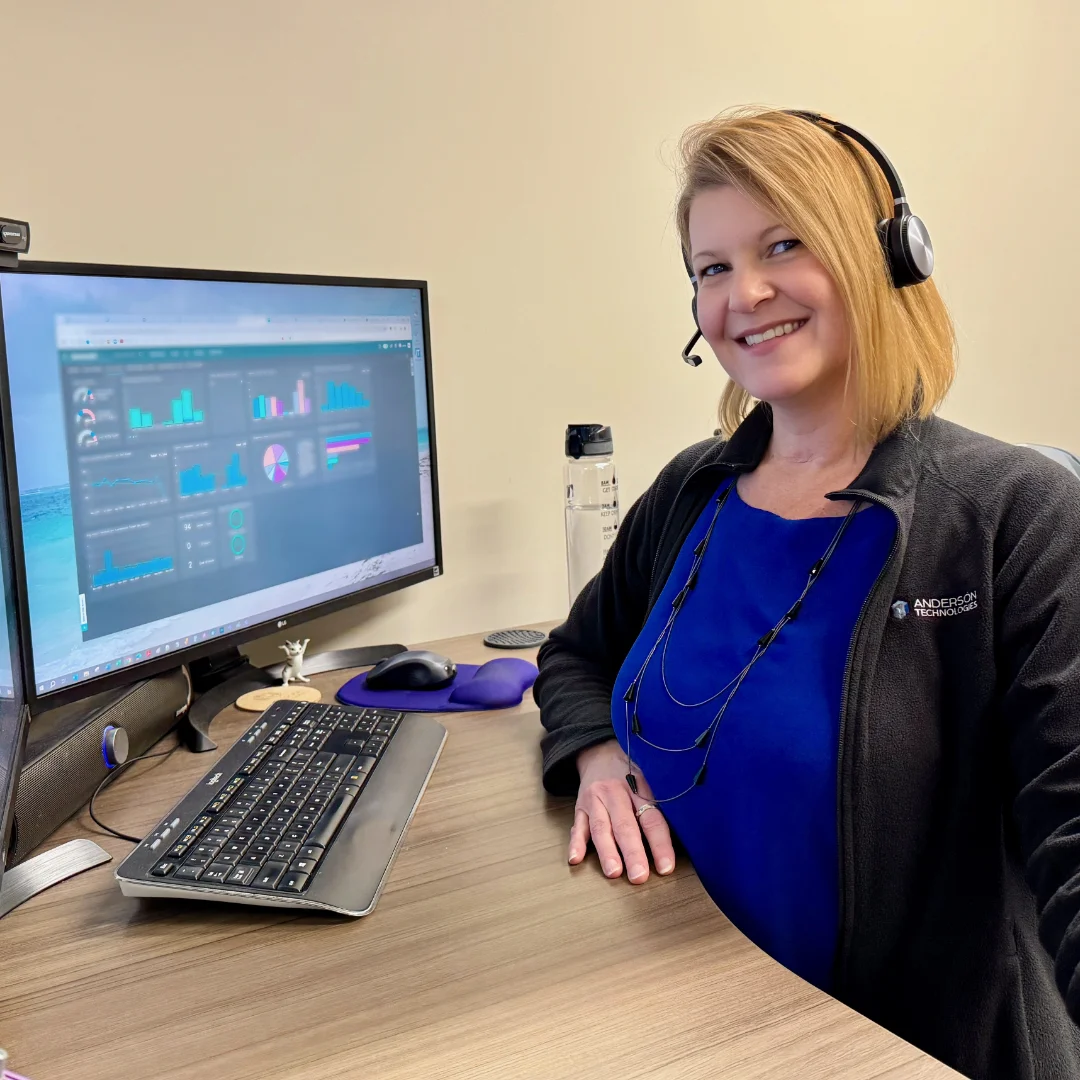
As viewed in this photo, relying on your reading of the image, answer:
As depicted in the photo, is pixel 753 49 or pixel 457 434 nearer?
pixel 457 434

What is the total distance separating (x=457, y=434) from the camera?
163 cm

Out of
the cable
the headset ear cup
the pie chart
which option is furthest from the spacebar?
the headset ear cup

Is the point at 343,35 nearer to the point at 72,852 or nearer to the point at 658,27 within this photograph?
the point at 658,27

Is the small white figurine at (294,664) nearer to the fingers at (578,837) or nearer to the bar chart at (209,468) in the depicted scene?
the bar chart at (209,468)

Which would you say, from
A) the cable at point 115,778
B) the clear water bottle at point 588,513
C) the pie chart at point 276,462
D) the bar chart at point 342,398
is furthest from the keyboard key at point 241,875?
the clear water bottle at point 588,513

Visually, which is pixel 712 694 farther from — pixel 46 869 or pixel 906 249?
pixel 46 869

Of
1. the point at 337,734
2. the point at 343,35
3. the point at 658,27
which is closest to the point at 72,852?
the point at 337,734

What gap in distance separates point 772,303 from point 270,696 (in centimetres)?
78

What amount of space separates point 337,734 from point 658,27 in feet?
4.37

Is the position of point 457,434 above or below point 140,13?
below

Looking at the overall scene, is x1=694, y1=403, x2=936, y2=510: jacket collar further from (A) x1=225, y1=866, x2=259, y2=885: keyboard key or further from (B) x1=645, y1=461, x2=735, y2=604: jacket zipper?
(A) x1=225, y1=866, x2=259, y2=885: keyboard key

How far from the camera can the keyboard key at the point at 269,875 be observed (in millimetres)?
793

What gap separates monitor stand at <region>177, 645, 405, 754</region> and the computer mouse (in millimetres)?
139

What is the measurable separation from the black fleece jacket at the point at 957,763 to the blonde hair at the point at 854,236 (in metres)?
0.10
